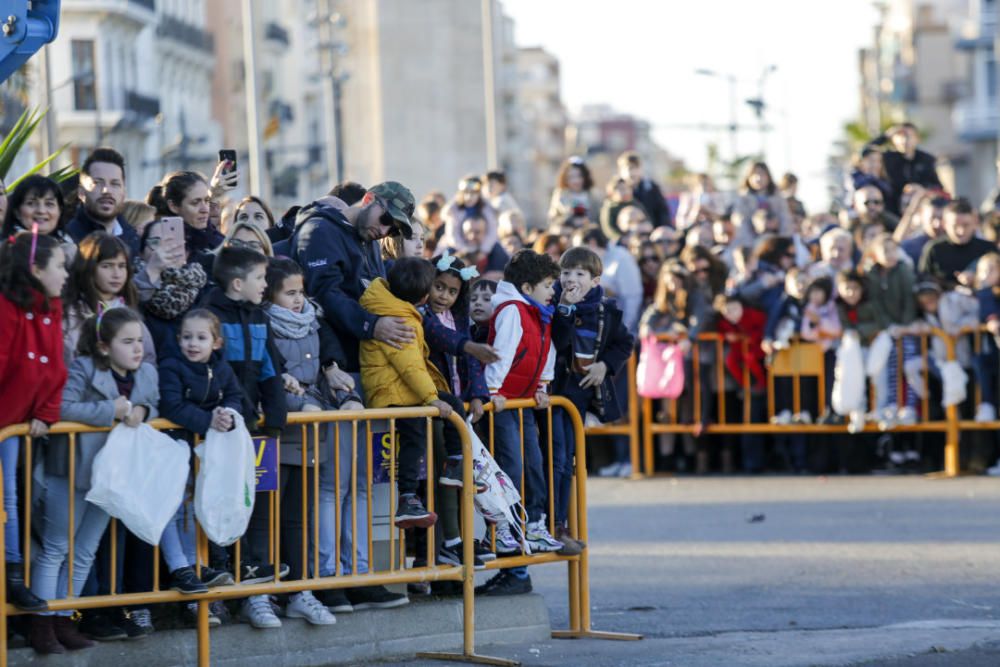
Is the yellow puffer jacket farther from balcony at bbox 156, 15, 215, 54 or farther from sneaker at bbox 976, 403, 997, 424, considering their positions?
balcony at bbox 156, 15, 215, 54

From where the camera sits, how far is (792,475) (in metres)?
17.1

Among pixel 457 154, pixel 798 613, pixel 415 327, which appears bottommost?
pixel 798 613

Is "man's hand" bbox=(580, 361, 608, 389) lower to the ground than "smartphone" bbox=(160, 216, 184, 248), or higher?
lower

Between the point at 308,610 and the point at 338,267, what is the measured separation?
163 centimetres

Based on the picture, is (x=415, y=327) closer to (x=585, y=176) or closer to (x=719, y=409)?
(x=719, y=409)

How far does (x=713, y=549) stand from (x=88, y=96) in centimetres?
6180

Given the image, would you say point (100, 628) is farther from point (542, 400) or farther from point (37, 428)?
point (542, 400)

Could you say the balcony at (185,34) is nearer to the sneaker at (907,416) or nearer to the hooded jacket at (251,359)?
the sneaker at (907,416)

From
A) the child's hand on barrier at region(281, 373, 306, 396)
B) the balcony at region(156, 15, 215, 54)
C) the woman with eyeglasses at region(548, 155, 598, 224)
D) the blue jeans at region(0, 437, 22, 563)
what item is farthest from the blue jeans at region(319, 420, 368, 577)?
the balcony at region(156, 15, 215, 54)

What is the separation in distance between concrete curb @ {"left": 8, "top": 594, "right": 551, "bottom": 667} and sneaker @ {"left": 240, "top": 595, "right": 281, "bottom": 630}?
0.13 feet

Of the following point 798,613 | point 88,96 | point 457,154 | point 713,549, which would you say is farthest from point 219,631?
point 88,96

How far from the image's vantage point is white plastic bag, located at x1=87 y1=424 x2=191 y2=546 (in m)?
8.09

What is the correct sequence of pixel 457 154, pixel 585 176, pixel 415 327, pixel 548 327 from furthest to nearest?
pixel 457 154 → pixel 585 176 → pixel 548 327 → pixel 415 327

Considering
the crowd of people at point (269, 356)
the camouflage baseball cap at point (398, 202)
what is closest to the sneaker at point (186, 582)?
the crowd of people at point (269, 356)
